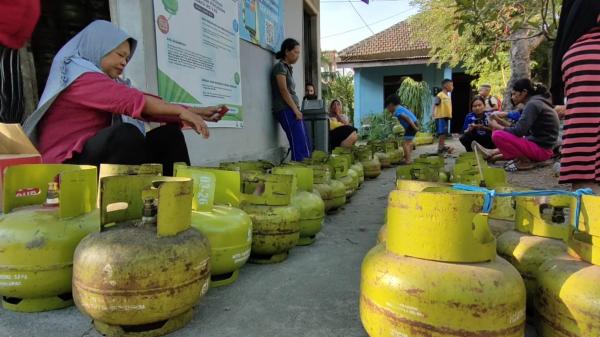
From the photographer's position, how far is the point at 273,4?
19.1 feet

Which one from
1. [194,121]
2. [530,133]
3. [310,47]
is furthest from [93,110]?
[310,47]

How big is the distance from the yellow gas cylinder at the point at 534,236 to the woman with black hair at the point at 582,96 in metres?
0.95

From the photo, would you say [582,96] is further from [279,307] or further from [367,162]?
[367,162]

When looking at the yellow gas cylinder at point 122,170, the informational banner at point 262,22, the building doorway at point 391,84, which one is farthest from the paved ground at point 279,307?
the building doorway at point 391,84

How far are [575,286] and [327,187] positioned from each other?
81.1 inches

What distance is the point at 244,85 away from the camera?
4.89 metres

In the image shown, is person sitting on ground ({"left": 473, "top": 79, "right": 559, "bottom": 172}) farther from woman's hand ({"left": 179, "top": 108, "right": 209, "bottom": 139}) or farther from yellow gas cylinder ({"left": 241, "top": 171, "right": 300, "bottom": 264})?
woman's hand ({"left": 179, "top": 108, "right": 209, "bottom": 139})

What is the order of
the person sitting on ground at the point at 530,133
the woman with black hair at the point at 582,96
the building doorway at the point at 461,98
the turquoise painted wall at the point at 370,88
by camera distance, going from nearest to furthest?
the woman with black hair at the point at 582,96 < the person sitting on ground at the point at 530,133 < the turquoise painted wall at the point at 370,88 < the building doorway at the point at 461,98

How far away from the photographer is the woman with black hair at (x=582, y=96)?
2.29 meters

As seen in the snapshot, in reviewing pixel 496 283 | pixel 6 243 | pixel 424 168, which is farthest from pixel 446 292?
pixel 424 168

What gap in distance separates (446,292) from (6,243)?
147 centimetres

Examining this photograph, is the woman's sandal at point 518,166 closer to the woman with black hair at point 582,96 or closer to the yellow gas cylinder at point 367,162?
the yellow gas cylinder at point 367,162

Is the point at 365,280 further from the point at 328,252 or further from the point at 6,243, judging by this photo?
the point at 6,243

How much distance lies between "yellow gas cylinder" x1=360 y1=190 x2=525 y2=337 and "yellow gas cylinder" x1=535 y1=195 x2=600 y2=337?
0.10m
